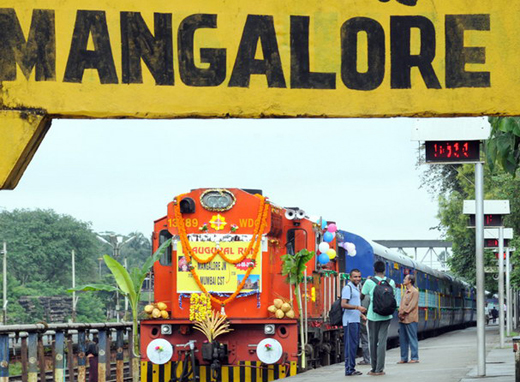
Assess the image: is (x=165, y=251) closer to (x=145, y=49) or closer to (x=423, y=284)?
(x=145, y=49)

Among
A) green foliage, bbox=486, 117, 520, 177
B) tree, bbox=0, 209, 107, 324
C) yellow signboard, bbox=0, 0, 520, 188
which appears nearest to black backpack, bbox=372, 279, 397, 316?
green foliage, bbox=486, 117, 520, 177

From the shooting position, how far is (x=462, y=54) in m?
7.17

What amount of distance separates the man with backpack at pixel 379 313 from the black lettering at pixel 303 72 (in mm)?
9479

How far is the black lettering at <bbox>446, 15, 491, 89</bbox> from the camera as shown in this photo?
716 cm

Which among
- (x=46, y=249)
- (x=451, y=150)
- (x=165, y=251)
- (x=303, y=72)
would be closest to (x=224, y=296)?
(x=165, y=251)

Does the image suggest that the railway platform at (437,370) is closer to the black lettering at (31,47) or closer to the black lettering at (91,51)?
the black lettering at (91,51)

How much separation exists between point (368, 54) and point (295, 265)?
11.8 metres

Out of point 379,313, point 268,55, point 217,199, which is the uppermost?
point 217,199

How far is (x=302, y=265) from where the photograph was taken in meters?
18.8

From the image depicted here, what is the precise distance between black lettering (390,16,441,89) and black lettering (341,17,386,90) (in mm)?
75

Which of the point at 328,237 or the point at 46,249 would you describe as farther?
the point at 46,249

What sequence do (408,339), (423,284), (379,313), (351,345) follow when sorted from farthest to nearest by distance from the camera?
(423,284) < (408,339) < (351,345) < (379,313)

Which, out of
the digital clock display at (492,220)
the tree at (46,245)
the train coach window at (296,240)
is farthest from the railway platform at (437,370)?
the tree at (46,245)

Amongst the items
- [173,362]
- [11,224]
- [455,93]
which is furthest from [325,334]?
[11,224]
